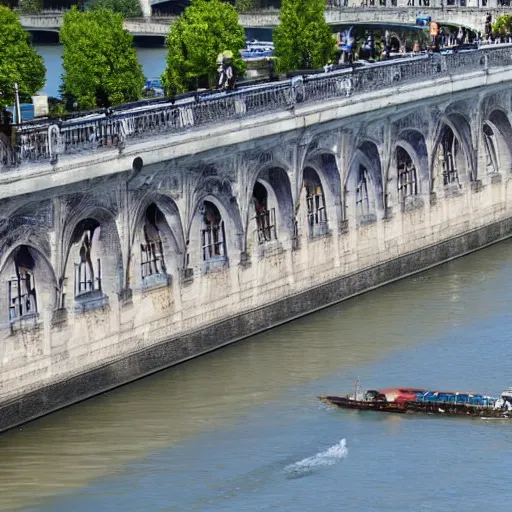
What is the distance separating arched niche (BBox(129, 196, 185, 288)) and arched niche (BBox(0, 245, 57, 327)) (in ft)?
12.9

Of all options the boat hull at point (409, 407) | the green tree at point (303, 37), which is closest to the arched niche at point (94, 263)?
the boat hull at point (409, 407)

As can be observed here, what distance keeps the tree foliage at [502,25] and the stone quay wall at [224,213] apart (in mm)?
19327

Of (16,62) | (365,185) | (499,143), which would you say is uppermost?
(16,62)

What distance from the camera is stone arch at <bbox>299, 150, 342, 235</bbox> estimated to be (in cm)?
6475

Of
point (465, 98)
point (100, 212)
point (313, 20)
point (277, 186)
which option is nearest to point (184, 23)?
point (313, 20)

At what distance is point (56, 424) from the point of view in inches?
2067

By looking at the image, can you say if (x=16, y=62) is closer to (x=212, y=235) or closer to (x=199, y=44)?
(x=199, y=44)

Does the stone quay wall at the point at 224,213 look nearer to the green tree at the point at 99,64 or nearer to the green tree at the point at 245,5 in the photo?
the green tree at the point at 99,64

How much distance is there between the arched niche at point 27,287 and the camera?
52.1m

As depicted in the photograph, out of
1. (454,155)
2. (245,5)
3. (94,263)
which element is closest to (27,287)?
(94,263)

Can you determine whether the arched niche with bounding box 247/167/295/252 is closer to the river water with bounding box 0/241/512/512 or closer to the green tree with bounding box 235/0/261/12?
the river water with bounding box 0/241/512/512

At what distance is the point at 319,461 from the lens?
164ft

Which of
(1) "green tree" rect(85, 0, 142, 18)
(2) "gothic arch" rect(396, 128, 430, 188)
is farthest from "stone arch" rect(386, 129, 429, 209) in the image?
(1) "green tree" rect(85, 0, 142, 18)

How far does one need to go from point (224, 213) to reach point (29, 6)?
83.9m
